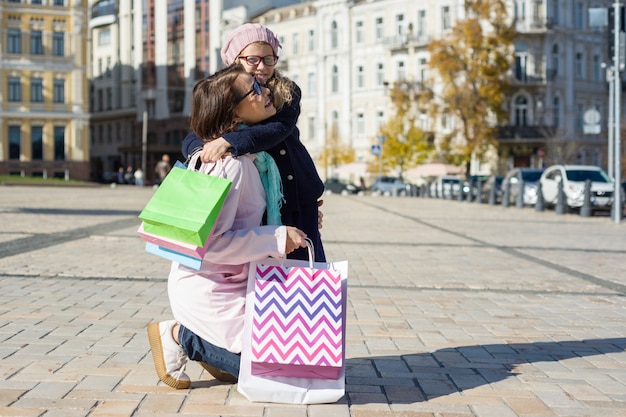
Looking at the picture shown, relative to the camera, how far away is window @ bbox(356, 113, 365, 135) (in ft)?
215

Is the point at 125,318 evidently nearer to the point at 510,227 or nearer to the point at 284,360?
the point at 284,360

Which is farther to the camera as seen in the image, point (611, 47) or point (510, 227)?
point (611, 47)

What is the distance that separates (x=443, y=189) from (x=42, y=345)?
39364mm

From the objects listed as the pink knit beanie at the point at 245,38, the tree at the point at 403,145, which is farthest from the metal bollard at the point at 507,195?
the pink knit beanie at the point at 245,38

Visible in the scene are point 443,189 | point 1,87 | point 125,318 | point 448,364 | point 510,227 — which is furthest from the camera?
point 1,87

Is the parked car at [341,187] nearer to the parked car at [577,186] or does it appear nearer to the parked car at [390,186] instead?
the parked car at [390,186]

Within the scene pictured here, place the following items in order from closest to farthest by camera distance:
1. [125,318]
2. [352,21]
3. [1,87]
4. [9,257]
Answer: [125,318] → [9,257] → [1,87] → [352,21]

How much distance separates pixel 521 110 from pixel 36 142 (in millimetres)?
31625

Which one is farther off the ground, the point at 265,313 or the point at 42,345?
the point at 265,313

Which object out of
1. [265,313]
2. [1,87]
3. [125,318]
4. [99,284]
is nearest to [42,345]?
[125,318]

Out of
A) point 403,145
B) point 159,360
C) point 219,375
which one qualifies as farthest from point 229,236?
point 403,145

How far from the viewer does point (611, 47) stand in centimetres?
2039

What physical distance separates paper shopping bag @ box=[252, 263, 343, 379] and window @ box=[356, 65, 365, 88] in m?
62.3

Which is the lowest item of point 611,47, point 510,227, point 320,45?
point 510,227
